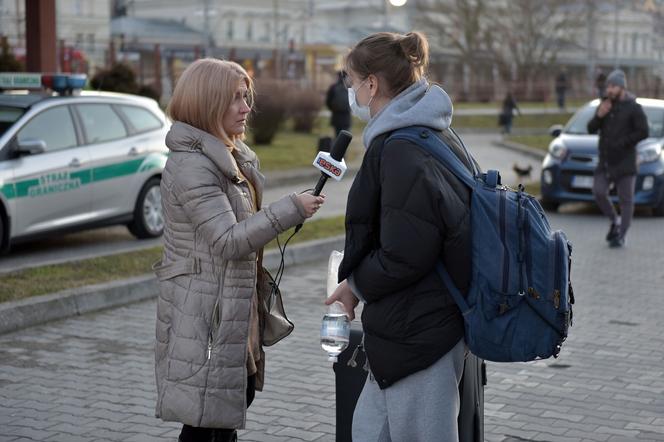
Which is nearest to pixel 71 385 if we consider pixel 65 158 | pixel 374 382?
pixel 374 382

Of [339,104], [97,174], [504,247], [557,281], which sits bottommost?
[339,104]

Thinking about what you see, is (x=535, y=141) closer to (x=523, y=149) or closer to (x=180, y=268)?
(x=523, y=149)

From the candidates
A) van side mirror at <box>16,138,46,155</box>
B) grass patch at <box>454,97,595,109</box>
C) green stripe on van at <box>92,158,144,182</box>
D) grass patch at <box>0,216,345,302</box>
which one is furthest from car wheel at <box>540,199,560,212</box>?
grass patch at <box>454,97,595,109</box>

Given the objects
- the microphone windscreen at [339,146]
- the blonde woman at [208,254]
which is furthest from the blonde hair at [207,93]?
the microphone windscreen at [339,146]

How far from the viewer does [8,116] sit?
38.1ft

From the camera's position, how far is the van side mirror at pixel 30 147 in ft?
36.9

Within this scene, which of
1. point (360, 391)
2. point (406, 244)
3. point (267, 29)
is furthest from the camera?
point (267, 29)

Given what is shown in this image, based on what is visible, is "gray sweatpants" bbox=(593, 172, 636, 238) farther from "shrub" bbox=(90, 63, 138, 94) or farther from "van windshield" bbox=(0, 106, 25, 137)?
"shrub" bbox=(90, 63, 138, 94)

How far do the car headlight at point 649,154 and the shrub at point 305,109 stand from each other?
15874 mm

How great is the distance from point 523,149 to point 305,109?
6307 millimetres

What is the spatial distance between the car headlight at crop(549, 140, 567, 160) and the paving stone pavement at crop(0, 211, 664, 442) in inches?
275

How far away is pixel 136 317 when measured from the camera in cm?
875

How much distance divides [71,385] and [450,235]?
387 centimetres

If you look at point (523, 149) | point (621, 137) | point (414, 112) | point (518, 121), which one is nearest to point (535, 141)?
point (523, 149)
